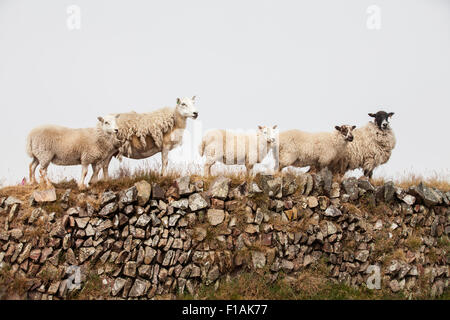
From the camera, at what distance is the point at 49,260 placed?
9734mm

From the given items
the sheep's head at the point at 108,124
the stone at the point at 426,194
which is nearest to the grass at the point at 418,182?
the stone at the point at 426,194

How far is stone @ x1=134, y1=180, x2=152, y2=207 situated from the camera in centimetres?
1015

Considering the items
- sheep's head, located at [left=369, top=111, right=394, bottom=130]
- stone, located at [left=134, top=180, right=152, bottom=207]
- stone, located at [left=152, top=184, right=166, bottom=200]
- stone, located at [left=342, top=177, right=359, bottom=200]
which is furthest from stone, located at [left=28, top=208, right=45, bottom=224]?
sheep's head, located at [left=369, top=111, right=394, bottom=130]

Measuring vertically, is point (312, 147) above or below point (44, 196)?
above

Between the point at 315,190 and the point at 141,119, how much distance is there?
5211mm

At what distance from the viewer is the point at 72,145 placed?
34.9ft

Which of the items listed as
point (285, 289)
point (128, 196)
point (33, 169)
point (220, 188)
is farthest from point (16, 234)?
point (285, 289)

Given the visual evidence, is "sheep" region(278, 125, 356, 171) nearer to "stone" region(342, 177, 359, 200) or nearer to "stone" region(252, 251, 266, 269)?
"stone" region(342, 177, 359, 200)

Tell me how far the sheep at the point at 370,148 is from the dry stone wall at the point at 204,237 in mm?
1542

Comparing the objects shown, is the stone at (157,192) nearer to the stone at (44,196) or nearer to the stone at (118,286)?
the stone at (118,286)

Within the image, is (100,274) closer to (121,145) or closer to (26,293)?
(26,293)

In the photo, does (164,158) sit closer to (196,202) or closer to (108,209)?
(196,202)

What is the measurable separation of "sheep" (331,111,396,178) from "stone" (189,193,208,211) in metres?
4.94

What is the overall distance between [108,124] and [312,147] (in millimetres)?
5992
